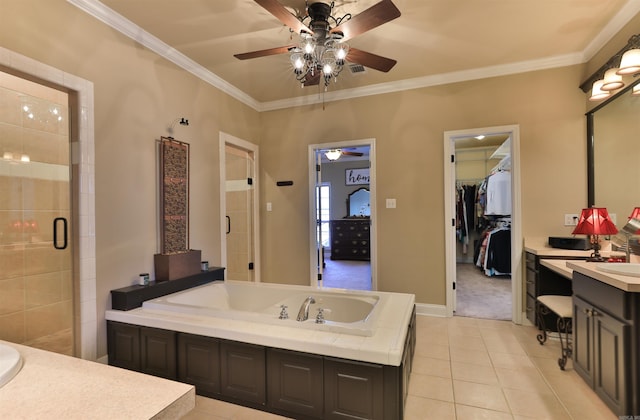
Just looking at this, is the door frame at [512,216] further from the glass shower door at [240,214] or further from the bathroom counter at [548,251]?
the glass shower door at [240,214]

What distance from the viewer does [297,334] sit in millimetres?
1882

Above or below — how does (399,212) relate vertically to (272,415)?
above

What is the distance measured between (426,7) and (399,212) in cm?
211

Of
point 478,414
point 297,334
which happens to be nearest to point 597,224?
point 478,414

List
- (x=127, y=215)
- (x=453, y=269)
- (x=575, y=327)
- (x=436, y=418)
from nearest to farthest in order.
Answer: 1. (x=436, y=418)
2. (x=575, y=327)
3. (x=127, y=215)
4. (x=453, y=269)

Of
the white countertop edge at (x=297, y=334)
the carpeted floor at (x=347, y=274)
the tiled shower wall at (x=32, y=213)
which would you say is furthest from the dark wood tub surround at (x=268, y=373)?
the carpeted floor at (x=347, y=274)

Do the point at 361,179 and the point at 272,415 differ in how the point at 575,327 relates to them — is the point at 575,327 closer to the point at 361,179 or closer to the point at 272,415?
the point at 272,415

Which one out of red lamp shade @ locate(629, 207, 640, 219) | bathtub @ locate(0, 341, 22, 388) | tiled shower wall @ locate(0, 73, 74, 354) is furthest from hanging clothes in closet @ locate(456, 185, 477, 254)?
bathtub @ locate(0, 341, 22, 388)

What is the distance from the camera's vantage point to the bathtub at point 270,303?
215 cm

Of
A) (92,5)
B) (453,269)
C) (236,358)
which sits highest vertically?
(92,5)

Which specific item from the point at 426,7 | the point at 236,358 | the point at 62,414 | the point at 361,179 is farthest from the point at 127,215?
the point at 361,179

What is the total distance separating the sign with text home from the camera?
7996 millimetres

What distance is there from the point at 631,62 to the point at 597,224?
1175mm

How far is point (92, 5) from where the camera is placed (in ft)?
7.47
